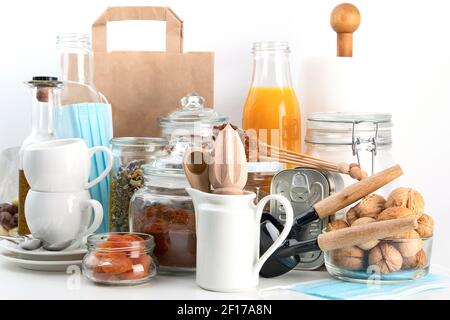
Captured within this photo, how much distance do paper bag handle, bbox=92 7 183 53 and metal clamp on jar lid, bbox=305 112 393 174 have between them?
333 mm

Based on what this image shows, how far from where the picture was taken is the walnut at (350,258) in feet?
3.59

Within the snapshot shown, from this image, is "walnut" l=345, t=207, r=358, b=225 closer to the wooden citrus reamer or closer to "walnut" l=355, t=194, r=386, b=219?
"walnut" l=355, t=194, r=386, b=219

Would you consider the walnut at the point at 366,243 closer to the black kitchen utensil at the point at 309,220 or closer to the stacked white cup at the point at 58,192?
the black kitchen utensil at the point at 309,220

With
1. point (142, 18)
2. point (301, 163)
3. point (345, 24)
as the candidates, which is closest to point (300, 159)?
point (301, 163)

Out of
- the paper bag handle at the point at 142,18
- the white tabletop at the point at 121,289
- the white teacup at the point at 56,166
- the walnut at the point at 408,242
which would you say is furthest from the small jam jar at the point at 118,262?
the paper bag handle at the point at 142,18

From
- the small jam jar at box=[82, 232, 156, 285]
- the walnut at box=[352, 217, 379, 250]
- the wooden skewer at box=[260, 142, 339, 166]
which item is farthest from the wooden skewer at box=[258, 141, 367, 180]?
the small jam jar at box=[82, 232, 156, 285]

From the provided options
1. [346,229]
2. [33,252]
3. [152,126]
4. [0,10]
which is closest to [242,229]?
[346,229]

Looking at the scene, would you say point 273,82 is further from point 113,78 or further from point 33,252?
point 33,252

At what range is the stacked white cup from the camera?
1.15m

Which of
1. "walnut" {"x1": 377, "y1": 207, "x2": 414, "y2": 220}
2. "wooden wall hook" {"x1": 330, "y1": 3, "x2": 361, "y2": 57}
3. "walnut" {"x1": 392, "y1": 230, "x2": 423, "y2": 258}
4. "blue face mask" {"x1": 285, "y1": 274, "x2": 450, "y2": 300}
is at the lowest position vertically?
"blue face mask" {"x1": 285, "y1": 274, "x2": 450, "y2": 300}

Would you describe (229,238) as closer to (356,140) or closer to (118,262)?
(118,262)

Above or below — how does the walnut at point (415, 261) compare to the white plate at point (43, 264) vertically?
above

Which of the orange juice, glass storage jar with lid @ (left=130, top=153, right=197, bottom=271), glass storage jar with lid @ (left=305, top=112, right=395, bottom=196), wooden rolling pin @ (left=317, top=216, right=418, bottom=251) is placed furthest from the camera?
the orange juice

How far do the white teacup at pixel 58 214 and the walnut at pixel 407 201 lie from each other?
0.44m
